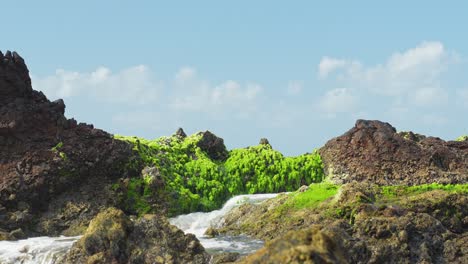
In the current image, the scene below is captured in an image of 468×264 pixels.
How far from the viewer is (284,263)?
→ 871 cm

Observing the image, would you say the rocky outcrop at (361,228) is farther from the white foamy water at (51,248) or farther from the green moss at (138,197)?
the green moss at (138,197)

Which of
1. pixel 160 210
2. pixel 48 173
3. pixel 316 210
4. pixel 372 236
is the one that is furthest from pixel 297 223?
pixel 48 173

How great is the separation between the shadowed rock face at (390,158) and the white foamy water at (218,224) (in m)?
5.35

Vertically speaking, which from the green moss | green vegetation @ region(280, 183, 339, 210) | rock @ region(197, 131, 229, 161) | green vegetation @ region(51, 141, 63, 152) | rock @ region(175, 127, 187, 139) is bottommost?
green vegetation @ region(280, 183, 339, 210)

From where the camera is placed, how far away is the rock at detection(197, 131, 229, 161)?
39.2m

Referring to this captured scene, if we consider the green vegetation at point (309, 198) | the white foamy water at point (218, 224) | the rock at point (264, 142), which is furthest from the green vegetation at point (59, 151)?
the rock at point (264, 142)

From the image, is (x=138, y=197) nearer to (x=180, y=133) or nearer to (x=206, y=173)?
(x=206, y=173)

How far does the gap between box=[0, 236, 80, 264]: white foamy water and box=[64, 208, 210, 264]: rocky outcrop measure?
2.03 meters

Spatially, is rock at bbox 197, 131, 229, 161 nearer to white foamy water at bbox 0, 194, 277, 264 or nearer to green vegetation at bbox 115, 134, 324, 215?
green vegetation at bbox 115, 134, 324, 215

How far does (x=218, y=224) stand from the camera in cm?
2909

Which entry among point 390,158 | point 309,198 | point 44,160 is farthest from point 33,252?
point 390,158

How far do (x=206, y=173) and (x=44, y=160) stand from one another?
10341 millimetres

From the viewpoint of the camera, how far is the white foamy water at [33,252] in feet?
62.5

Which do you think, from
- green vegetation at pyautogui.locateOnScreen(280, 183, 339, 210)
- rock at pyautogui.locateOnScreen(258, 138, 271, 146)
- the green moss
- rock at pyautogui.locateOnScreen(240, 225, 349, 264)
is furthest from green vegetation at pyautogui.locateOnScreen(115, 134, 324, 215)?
rock at pyautogui.locateOnScreen(240, 225, 349, 264)
